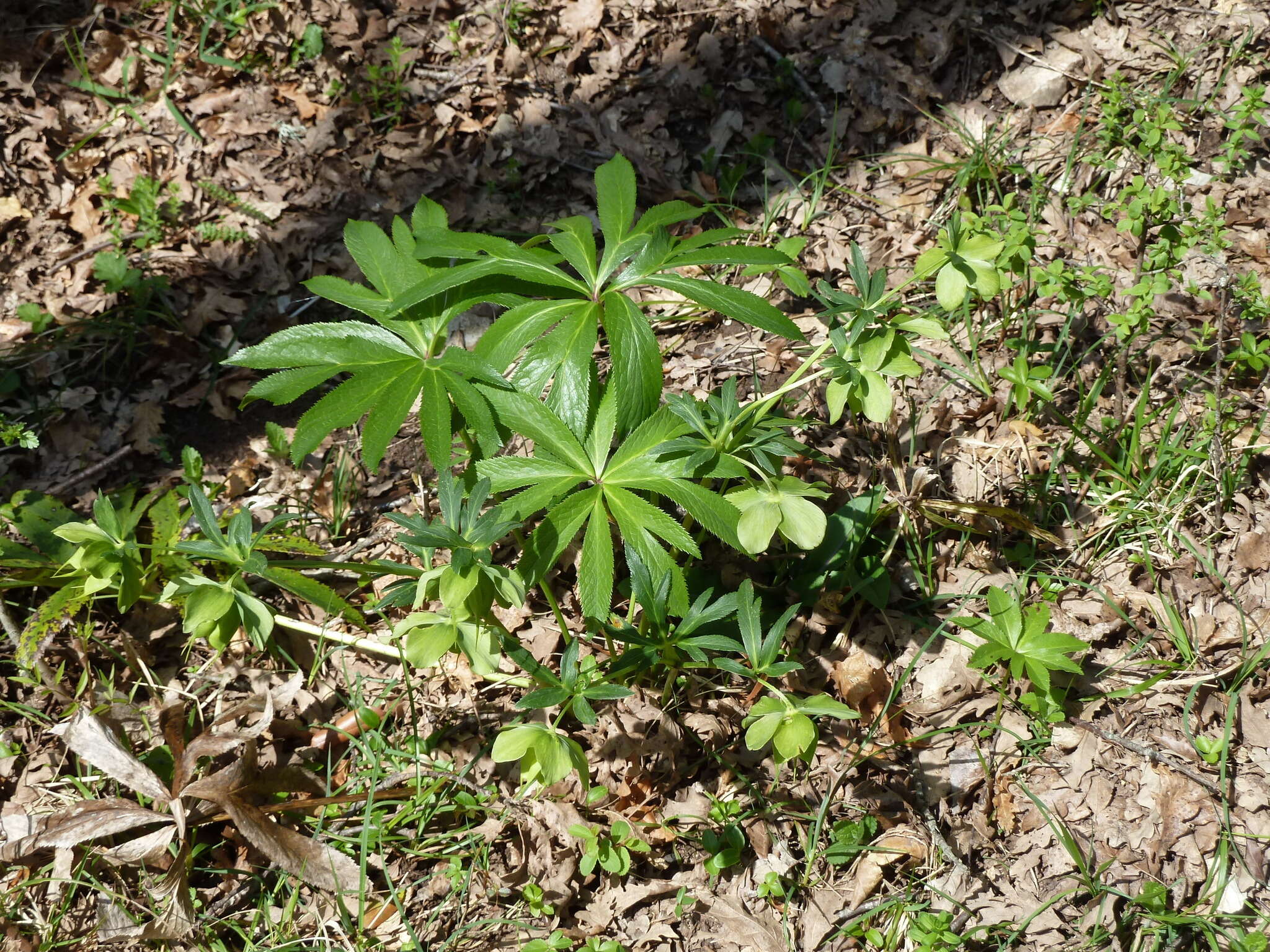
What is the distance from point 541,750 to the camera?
1.77m

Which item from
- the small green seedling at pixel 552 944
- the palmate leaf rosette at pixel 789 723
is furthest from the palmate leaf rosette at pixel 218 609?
the palmate leaf rosette at pixel 789 723

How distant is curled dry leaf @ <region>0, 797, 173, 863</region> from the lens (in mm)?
2180

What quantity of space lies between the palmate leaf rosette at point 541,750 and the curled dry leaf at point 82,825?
1064mm

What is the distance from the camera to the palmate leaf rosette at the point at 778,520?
5.89 ft

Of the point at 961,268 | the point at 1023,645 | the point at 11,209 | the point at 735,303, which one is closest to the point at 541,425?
the point at 735,303

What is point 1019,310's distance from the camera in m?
2.95

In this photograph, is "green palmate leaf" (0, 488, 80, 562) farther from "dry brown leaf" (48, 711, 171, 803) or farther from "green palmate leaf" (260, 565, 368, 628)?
"green palmate leaf" (260, 565, 368, 628)

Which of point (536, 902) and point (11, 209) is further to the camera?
point (11, 209)

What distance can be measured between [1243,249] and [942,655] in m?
1.77

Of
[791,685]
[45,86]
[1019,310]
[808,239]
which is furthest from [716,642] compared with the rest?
[45,86]

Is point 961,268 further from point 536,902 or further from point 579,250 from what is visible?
point 536,902

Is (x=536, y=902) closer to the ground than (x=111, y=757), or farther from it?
closer to the ground

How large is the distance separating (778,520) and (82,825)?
6.22 feet

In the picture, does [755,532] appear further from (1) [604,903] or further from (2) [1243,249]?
(2) [1243,249]
